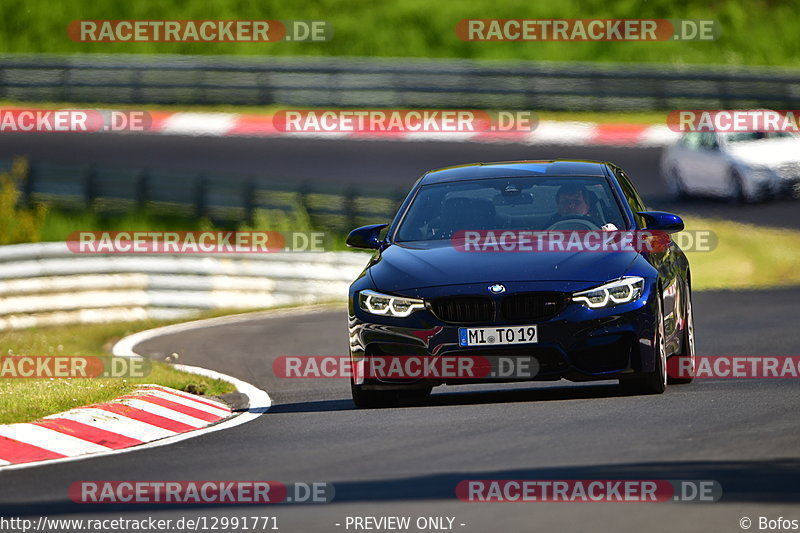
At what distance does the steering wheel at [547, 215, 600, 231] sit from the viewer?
1091cm

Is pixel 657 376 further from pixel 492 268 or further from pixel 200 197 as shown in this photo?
pixel 200 197

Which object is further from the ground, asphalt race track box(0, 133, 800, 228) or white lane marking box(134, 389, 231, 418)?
asphalt race track box(0, 133, 800, 228)

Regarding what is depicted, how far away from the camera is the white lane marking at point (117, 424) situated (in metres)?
10.1

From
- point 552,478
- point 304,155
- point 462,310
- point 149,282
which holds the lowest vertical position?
point 552,478

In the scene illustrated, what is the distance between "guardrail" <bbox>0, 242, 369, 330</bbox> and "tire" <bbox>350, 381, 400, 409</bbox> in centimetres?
966

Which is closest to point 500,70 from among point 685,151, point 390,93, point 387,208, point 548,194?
point 390,93

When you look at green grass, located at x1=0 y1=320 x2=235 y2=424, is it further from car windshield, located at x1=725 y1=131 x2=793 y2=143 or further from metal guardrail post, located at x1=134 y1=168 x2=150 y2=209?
car windshield, located at x1=725 y1=131 x2=793 y2=143

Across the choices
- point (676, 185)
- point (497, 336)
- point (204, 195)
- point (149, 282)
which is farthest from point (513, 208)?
point (676, 185)

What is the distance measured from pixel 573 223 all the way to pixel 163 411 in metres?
2.89

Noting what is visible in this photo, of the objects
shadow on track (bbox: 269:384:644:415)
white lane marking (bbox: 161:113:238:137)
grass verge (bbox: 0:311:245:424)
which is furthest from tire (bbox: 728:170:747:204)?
shadow on track (bbox: 269:384:644:415)

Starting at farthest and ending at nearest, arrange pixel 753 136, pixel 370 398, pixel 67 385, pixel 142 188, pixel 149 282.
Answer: pixel 142 188 → pixel 753 136 → pixel 149 282 → pixel 67 385 → pixel 370 398

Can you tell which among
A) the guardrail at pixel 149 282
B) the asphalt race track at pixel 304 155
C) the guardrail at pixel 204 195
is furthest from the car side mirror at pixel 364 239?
the asphalt race track at pixel 304 155

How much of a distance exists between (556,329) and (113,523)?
3652 millimetres

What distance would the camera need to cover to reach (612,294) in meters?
10.0
